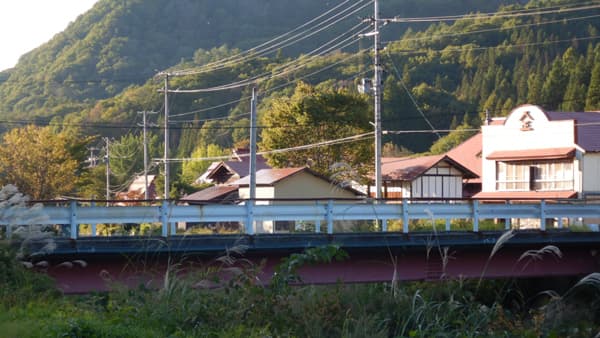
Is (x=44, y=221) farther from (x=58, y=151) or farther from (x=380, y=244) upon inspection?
(x=58, y=151)

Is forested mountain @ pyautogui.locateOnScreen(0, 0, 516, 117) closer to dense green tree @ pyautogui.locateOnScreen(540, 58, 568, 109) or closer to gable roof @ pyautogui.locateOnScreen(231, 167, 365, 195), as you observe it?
dense green tree @ pyautogui.locateOnScreen(540, 58, 568, 109)

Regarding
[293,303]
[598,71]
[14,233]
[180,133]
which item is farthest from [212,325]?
[180,133]

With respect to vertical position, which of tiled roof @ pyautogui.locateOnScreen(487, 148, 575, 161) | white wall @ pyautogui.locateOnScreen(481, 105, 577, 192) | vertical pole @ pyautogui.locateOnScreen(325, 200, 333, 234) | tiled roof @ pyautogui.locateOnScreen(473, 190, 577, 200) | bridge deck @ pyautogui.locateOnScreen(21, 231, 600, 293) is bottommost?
bridge deck @ pyautogui.locateOnScreen(21, 231, 600, 293)

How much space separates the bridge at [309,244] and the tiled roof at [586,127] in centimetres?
2116

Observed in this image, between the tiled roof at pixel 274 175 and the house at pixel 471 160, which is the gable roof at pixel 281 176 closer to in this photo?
the tiled roof at pixel 274 175

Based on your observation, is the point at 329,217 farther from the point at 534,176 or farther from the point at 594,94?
the point at 594,94

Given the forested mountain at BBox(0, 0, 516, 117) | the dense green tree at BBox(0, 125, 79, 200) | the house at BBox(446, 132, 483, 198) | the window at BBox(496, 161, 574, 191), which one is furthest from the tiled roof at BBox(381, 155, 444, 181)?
the forested mountain at BBox(0, 0, 516, 117)

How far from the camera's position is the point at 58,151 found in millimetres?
55188

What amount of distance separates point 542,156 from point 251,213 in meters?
30.8

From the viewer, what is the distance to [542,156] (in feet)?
152

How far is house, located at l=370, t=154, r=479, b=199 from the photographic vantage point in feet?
172

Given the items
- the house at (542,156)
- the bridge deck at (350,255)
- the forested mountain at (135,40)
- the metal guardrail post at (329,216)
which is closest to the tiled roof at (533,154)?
the house at (542,156)

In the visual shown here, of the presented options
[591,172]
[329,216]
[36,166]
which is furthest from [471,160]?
[329,216]

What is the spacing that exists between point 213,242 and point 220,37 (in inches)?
6489
